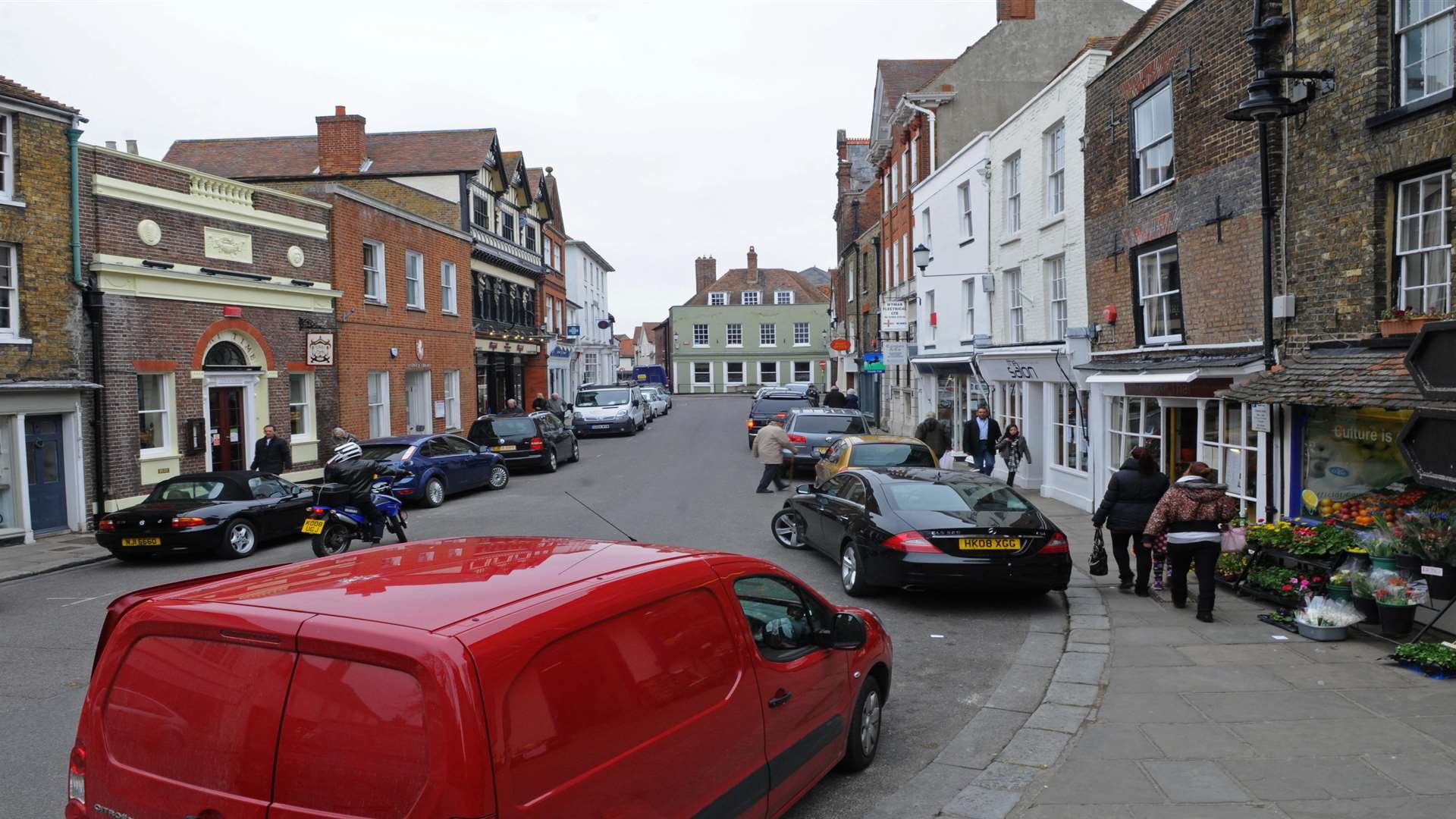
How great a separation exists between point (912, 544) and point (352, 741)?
697 cm

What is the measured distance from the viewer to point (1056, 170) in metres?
18.7

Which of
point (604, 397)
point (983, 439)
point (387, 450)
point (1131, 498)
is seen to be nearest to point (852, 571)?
point (1131, 498)

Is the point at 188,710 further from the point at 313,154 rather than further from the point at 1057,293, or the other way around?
the point at 313,154

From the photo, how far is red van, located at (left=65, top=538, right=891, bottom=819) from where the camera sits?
108 inches

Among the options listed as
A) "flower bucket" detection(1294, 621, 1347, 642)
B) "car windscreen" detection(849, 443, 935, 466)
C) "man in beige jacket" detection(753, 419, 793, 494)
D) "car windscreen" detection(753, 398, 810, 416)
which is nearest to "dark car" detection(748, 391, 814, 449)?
"car windscreen" detection(753, 398, 810, 416)

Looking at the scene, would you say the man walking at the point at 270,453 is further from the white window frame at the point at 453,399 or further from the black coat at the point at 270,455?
the white window frame at the point at 453,399

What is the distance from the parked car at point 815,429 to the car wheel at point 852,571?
11012 millimetres

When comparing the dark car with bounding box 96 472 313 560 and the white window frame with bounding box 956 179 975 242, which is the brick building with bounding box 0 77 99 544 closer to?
the dark car with bounding box 96 472 313 560

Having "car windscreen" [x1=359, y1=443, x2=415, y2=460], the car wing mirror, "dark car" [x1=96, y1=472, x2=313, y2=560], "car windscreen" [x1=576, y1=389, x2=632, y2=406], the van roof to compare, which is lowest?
"dark car" [x1=96, y1=472, x2=313, y2=560]

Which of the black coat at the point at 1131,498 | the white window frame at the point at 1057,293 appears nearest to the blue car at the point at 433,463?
the white window frame at the point at 1057,293

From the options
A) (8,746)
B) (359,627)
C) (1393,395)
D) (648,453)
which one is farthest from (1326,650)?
(648,453)

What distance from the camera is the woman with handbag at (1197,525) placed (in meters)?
8.74

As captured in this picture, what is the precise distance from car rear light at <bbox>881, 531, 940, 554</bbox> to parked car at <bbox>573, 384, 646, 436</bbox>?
1101 inches

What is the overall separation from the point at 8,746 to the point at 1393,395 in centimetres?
→ 1067
